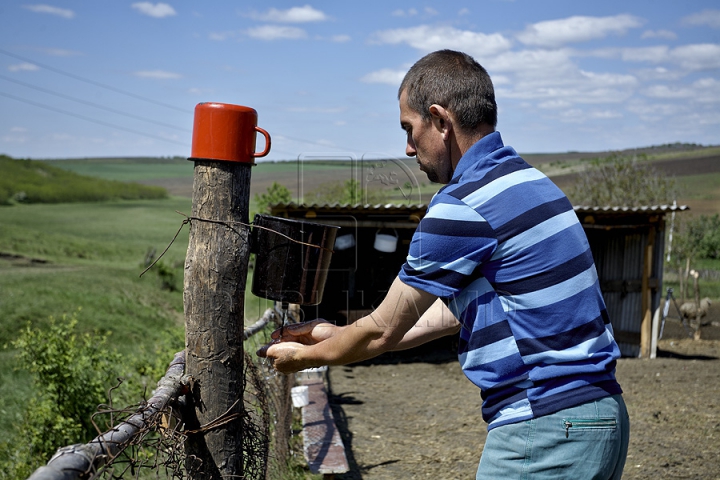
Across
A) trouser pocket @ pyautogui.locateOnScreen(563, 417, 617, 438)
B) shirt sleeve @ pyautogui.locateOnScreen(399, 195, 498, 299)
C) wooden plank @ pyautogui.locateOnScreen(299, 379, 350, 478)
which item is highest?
shirt sleeve @ pyautogui.locateOnScreen(399, 195, 498, 299)

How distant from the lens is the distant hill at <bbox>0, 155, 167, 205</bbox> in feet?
182

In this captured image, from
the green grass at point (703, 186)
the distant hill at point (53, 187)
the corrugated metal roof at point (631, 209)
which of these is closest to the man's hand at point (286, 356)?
the corrugated metal roof at point (631, 209)

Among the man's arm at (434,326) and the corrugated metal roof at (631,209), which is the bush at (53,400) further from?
the corrugated metal roof at (631,209)

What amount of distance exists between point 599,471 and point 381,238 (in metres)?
9.37

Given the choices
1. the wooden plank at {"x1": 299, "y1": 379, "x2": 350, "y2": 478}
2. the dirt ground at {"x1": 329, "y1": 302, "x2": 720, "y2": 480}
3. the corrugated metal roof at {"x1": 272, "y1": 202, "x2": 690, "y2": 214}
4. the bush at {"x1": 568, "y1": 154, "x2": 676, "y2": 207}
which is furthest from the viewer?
the bush at {"x1": 568, "y1": 154, "x2": 676, "y2": 207}

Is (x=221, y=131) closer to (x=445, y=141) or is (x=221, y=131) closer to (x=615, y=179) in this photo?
(x=445, y=141)

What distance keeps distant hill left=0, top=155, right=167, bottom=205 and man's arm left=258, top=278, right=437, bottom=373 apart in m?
56.4

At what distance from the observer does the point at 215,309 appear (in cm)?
240

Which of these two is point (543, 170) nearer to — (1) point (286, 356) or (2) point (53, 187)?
(2) point (53, 187)

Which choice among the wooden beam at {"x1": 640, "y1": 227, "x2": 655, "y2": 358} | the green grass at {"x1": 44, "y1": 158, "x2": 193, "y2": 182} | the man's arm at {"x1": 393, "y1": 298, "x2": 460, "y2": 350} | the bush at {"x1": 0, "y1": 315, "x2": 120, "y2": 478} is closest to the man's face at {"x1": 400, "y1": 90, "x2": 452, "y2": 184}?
the man's arm at {"x1": 393, "y1": 298, "x2": 460, "y2": 350}

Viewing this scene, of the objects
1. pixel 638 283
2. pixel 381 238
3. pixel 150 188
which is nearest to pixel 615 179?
pixel 638 283

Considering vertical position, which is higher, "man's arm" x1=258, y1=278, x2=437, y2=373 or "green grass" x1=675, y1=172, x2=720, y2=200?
"green grass" x1=675, y1=172, x2=720, y2=200

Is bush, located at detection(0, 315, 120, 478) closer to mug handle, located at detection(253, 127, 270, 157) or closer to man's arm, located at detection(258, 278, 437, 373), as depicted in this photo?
mug handle, located at detection(253, 127, 270, 157)

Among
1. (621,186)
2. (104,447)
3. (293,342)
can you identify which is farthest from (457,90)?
(621,186)
